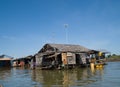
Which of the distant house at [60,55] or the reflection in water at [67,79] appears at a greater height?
the distant house at [60,55]

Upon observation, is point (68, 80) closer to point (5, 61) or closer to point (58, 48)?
point (58, 48)

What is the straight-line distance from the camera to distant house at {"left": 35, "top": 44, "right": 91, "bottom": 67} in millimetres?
34656

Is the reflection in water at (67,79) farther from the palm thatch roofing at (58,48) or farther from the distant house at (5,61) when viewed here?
the distant house at (5,61)

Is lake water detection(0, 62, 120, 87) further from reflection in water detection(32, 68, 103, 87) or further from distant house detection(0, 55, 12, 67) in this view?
distant house detection(0, 55, 12, 67)

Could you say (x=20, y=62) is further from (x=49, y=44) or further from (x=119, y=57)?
(x=119, y=57)

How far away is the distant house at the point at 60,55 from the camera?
114 feet

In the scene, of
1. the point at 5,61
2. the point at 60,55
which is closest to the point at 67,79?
the point at 60,55

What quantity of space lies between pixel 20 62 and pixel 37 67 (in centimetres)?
1859

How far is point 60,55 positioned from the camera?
3634cm

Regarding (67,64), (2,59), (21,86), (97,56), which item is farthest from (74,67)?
(2,59)

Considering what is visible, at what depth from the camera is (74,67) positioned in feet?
114

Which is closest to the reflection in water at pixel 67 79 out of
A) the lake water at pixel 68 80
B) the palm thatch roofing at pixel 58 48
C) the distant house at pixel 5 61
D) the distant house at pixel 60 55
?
the lake water at pixel 68 80

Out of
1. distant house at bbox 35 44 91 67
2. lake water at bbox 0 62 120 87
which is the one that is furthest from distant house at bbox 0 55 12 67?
lake water at bbox 0 62 120 87

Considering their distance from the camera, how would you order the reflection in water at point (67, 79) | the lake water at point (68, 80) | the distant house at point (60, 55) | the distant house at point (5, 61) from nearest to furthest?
the lake water at point (68, 80)
the reflection in water at point (67, 79)
the distant house at point (60, 55)
the distant house at point (5, 61)
